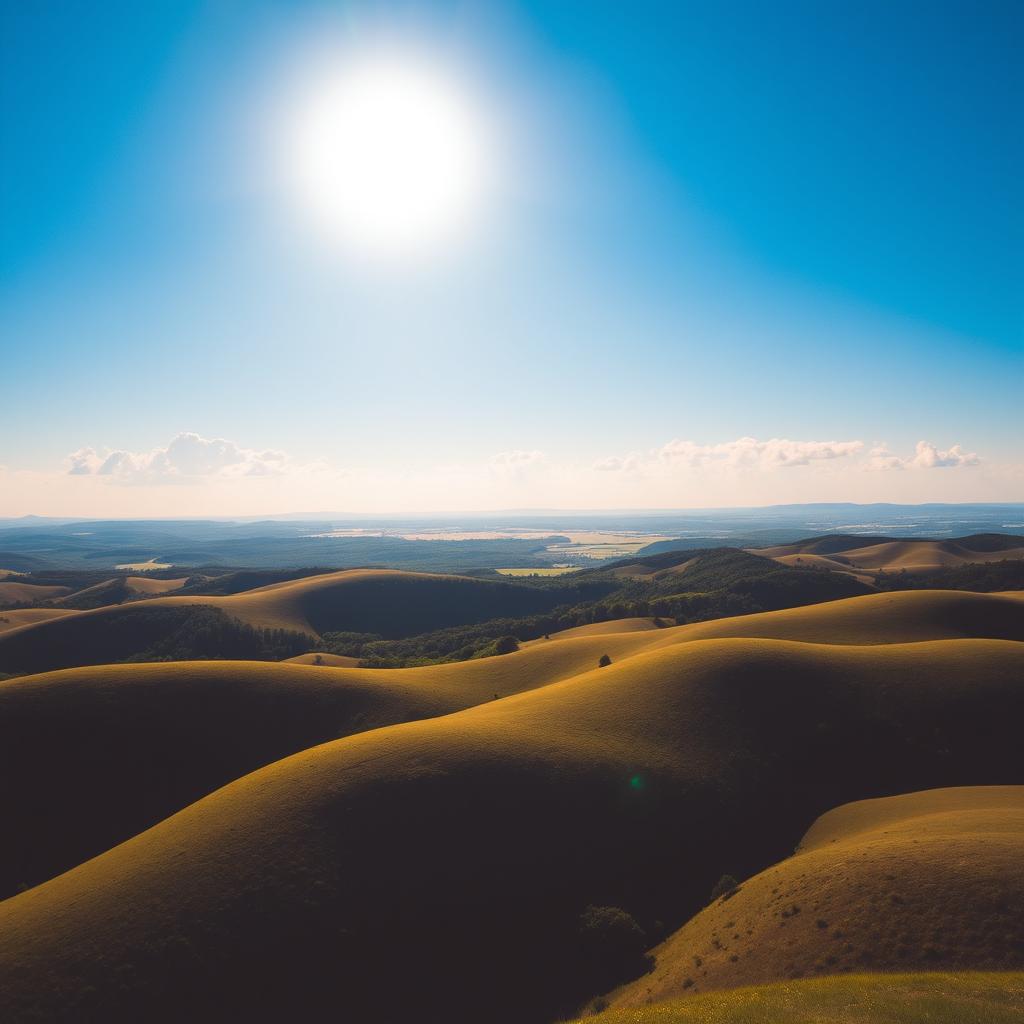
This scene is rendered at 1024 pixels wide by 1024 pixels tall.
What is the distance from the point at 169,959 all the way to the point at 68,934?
775cm

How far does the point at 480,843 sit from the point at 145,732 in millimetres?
46043

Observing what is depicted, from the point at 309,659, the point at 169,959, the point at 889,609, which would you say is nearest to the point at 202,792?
the point at 169,959

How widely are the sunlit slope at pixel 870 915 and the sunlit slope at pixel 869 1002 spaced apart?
1.24 meters

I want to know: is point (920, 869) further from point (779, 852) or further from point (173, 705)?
point (173, 705)

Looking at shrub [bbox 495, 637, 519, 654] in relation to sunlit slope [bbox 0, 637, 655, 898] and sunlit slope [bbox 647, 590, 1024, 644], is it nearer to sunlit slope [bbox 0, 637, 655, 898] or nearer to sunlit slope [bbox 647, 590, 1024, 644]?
sunlit slope [bbox 647, 590, 1024, 644]

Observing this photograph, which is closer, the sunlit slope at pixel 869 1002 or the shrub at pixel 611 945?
the sunlit slope at pixel 869 1002

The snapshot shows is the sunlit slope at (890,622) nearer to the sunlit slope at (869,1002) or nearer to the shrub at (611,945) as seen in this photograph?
the shrub at (611,945)

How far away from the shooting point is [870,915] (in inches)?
1045

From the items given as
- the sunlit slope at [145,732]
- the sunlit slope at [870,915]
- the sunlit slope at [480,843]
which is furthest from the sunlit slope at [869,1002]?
the sunlit slope at [145,732]

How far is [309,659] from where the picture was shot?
13150cm

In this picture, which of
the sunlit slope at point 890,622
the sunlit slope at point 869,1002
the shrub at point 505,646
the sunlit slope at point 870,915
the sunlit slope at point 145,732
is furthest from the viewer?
the shrub at point 505,646

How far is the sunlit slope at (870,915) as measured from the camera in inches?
950

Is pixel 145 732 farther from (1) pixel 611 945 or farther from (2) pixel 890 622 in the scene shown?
(2) pixel 890 622

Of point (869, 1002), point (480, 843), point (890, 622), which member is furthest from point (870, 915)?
point (890, 622)
